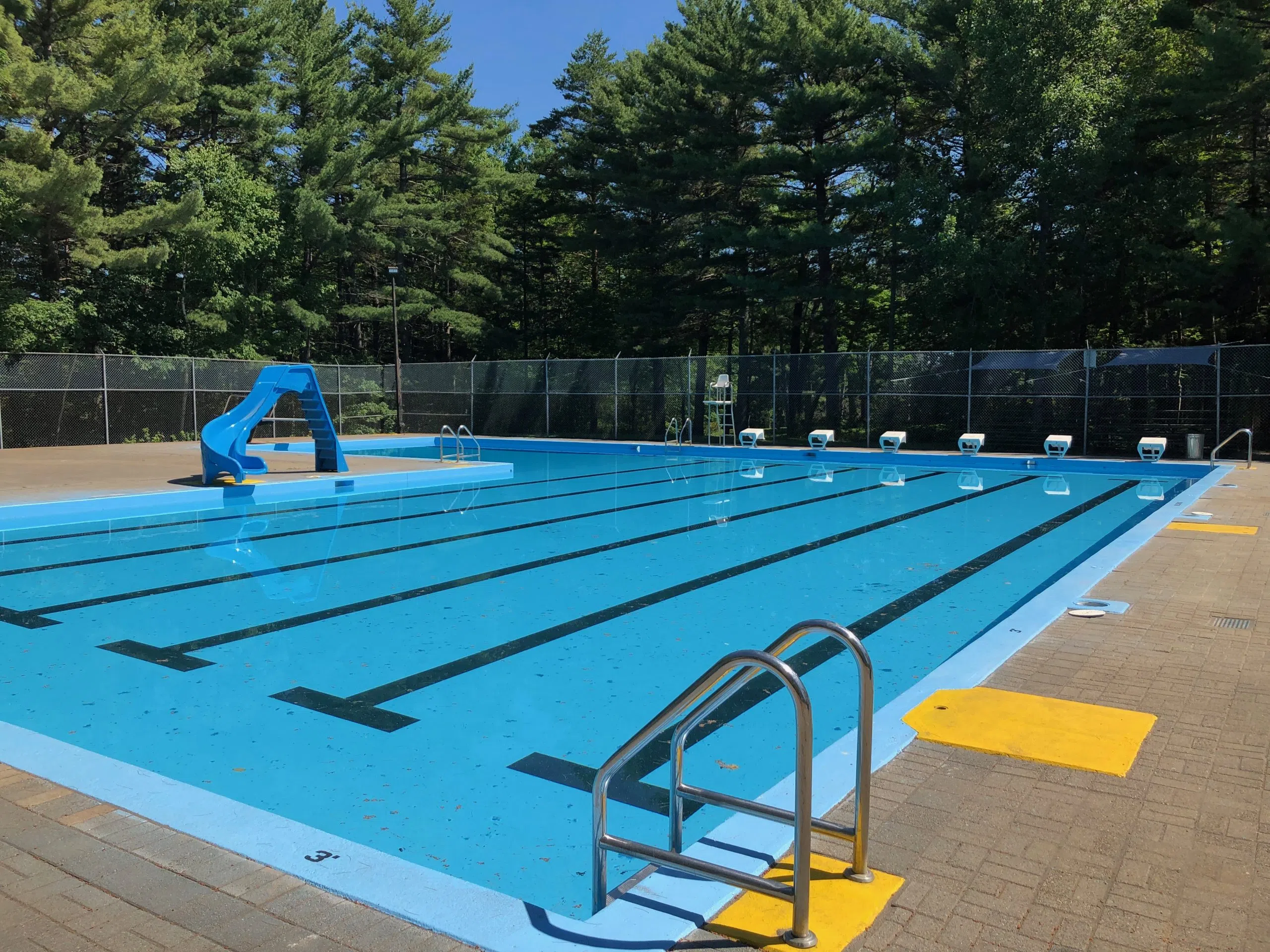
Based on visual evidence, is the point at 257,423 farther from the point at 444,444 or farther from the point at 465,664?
the point at 444,444

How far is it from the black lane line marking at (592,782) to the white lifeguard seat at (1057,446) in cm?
1757

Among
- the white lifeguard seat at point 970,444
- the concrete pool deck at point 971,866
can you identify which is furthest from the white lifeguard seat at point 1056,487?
the concrete pool deck at point 971,866

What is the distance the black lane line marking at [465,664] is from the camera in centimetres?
523

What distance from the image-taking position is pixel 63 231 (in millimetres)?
26328

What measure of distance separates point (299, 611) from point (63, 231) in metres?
24.6

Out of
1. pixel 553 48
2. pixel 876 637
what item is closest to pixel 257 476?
pixel 876 637

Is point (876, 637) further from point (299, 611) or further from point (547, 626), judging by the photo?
point (299, 611)

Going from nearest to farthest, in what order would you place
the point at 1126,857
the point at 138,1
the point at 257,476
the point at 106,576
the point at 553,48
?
the point at 1126,857
the point at 106,576
the point at 257,476
the point at 138,1
the point at 553,48

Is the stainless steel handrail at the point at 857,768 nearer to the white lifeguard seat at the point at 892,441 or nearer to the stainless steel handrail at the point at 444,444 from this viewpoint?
the stainless steel handrail at the point at 444,444

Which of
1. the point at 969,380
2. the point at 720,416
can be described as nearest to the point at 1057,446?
the point at 969,380

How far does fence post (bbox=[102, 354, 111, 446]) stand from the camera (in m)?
24.1

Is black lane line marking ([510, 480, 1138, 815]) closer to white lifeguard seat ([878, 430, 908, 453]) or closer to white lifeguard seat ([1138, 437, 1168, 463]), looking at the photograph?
white lifeguard seat ([1138, 437, 1168, 463])

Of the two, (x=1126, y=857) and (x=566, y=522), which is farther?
(x=566, y=522)

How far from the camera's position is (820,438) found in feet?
72.8
